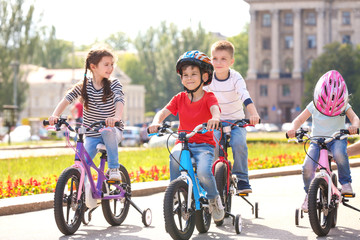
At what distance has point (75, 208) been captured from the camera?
7.38m

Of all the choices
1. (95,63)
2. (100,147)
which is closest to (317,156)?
(100,147)

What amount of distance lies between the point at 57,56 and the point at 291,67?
31.7 metres

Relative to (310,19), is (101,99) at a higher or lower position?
lower

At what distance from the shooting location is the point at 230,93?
27.7 feet

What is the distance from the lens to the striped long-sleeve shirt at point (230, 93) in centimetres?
841

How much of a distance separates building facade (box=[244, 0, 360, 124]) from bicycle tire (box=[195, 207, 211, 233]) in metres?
91.2

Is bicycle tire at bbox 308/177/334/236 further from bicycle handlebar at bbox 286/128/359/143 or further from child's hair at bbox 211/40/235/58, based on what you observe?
child's hair at bbox 211/40/235/58

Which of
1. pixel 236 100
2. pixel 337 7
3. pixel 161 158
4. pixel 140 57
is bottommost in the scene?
pixel 161 158

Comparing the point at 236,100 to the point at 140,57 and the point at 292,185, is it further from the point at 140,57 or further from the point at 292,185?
the point at 140,57

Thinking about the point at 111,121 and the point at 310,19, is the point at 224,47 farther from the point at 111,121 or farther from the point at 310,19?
the point at 310,19

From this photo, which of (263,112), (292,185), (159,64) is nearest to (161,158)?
(292,185)

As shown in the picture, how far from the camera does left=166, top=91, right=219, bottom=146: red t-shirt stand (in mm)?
7168

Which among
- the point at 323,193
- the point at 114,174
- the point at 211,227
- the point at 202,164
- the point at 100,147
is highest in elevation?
the point at 100,147

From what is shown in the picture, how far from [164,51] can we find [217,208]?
83400 mm
